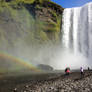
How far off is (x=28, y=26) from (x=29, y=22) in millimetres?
2343

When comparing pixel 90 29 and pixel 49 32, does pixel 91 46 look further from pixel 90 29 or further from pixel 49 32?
pixel 49 32

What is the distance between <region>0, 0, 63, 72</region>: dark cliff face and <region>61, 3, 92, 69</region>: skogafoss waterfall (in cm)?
373

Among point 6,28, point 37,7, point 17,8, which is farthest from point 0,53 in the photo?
point 37,7

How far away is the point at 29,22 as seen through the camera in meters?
62.8

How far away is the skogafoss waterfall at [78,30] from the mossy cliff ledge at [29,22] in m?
3.75

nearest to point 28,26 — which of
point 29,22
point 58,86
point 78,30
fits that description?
point 29,22

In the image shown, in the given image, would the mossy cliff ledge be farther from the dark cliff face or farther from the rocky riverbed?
the rocky riverbed

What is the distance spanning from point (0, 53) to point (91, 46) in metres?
36.0

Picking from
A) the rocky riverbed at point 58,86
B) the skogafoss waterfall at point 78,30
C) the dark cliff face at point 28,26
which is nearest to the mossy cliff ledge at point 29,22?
the dark cliff face at point 28,26

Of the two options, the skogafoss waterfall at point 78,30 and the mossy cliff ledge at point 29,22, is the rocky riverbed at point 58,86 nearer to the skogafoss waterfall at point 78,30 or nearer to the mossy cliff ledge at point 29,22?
the mossy cliff ledge at point 29,22

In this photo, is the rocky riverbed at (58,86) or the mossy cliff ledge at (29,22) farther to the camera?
the mossy cliff ledge at (29,22)

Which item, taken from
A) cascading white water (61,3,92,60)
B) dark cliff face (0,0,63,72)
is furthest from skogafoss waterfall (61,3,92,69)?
dark cliff face (0,0,63,72)

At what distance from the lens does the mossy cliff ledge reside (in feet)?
182

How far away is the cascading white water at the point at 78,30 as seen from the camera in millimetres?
60594
